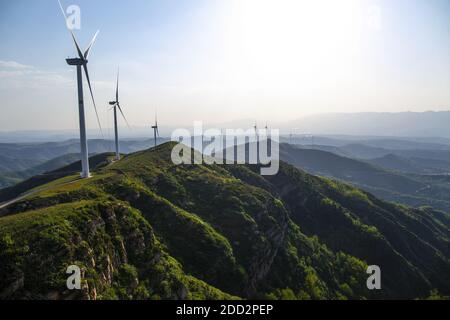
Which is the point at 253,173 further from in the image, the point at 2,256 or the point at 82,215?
the point at 2,256

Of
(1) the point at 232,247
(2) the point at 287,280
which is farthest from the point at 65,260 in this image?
(2) the point at 287,280

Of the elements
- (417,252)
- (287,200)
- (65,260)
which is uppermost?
(65,260)

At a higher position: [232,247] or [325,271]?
[232,247]

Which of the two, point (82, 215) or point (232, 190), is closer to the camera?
point (82, 215)

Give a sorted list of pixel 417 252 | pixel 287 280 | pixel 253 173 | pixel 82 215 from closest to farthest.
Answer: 1. pixel 82 215
2. pixel 287 280
3. pixel 253 173
4. pixel 417 252

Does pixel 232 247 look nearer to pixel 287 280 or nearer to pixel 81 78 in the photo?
pixel 287 280

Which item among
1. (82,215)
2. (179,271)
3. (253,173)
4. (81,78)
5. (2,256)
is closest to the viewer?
(2,256)
